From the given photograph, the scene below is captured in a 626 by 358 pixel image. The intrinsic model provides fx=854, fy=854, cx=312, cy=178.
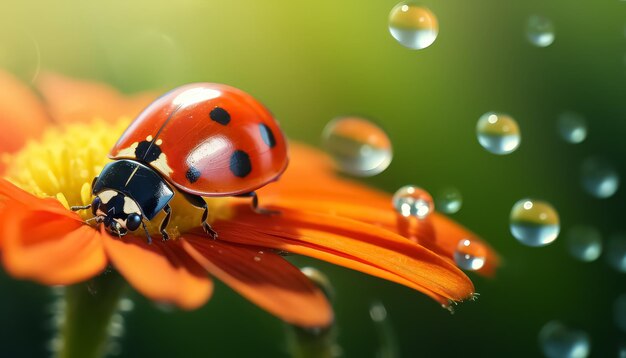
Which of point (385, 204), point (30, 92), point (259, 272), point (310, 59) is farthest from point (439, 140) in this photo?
point (259, 272)

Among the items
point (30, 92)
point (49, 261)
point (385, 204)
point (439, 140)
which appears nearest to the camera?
point (49, 261)

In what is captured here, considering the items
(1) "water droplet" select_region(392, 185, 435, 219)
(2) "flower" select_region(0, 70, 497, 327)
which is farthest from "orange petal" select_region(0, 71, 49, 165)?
(1) "water droplet" select_region(392, 185, 435, 219)

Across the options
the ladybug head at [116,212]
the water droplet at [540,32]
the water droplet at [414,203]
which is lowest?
the ladybug head at [116,212]

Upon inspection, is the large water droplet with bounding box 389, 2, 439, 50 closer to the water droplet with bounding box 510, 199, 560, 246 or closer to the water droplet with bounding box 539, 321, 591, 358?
the water droplet with bounding box 510, 199, 560, 246

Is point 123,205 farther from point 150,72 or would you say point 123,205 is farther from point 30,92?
point 150,72

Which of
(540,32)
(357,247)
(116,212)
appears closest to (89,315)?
(116,212)

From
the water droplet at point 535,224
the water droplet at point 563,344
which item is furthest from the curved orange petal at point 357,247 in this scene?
the water droplet at point 563,344

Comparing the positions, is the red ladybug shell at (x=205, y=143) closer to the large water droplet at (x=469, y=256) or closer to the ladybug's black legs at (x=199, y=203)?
the ladybug's black legs at (x=199, y=203)

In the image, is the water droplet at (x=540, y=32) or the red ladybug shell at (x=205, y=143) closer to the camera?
the red ladybug shell at (x=205, y=143)

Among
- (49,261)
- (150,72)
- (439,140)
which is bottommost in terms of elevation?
(49,261)
